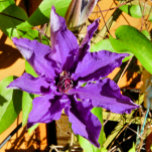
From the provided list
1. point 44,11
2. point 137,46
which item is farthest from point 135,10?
point 44,11

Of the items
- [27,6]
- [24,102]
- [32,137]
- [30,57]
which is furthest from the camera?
[32,137]

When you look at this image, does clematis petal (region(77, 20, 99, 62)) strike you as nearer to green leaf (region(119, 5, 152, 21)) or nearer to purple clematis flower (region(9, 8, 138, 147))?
purple clematis flower (region(9, 8, 138, 147))

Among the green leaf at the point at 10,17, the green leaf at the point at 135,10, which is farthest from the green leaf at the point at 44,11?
the green leaf at the point at 135,10

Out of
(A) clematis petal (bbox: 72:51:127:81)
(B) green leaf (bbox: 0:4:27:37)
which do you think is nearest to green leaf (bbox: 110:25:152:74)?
(A) clematis petal (bbox: 72:51:127:81)

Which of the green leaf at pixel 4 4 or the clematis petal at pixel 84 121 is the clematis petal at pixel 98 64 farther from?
the green leaf at pixel 4 4

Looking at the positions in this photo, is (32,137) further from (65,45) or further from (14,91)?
(65,45)

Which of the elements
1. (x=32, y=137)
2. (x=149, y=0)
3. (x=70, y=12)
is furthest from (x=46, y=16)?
(x=32, y=137)
